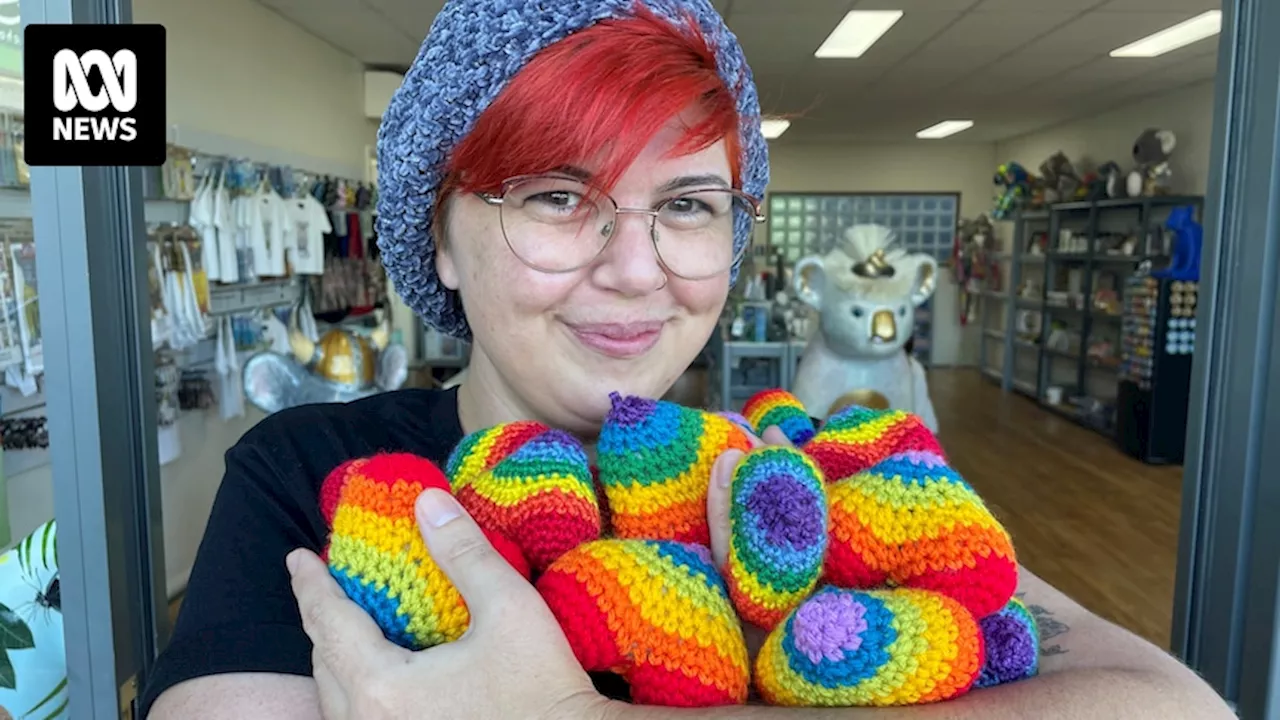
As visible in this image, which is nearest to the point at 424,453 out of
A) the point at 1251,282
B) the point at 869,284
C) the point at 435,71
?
the point at 435,71

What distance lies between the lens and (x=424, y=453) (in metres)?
0.85

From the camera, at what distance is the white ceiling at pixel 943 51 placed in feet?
14.0

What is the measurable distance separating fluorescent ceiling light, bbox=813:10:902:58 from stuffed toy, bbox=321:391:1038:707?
13.9ft

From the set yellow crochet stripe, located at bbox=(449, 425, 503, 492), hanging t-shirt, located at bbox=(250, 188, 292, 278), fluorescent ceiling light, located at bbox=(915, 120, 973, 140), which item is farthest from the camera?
fluorescent ceiling light, located at bbox=(915, 120, 973, 140)

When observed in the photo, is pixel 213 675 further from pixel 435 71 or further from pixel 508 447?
pixel 435 71

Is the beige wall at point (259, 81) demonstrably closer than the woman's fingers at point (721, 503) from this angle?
No

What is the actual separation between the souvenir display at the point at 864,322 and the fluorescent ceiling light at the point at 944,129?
4.95 metres

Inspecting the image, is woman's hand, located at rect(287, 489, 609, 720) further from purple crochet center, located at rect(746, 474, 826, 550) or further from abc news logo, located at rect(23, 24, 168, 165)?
abc news logo, located at rect(23, 24, 168, 165)

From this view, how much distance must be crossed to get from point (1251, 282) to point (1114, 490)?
4.19m

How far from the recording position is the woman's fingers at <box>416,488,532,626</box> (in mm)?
477

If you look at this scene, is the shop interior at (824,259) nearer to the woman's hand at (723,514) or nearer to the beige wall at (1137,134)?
the beige wall at (1137,134)

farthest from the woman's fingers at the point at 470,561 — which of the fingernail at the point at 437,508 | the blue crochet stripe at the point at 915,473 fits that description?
the blue crochet stripe at the point at 915,473

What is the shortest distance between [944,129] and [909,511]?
8847mm

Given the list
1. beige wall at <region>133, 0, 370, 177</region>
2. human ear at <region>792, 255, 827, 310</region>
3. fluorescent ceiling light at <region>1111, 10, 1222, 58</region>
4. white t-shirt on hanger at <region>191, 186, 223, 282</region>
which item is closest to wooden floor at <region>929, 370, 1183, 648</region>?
human ear at <region>792, 255, 827, 310</region>
